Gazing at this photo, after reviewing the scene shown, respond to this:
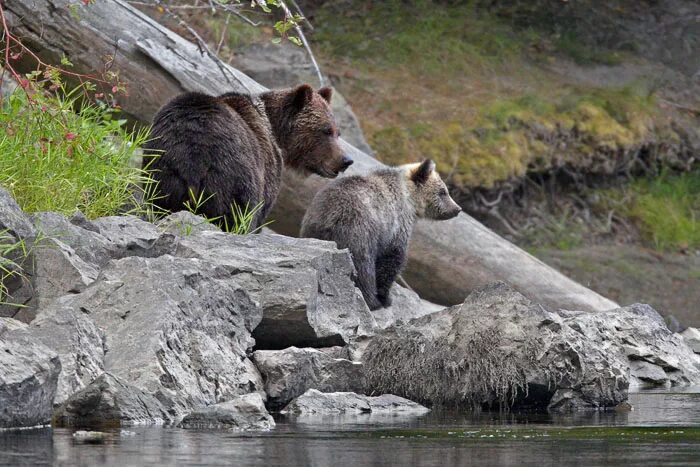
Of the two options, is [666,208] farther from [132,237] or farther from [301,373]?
[301,373]

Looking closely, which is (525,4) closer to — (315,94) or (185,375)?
(315,94)

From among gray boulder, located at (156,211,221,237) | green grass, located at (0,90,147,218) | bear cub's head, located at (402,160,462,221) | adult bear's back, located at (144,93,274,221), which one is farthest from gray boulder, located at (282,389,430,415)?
bear cub's head, located at (402,160,462,221)

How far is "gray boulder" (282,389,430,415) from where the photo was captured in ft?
21.3

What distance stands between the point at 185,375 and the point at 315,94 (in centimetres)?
433

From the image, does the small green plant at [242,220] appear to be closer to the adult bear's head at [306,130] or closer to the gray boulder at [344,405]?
the adult bear's head at [306,130]

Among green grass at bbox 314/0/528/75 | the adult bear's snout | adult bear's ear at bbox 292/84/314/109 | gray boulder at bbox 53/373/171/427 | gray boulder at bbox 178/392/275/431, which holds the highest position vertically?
green grass at bbox 314/0/528/75

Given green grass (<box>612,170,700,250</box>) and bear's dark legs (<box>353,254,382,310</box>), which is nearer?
bear's dark legs (<box>353,254,382,310</box>)

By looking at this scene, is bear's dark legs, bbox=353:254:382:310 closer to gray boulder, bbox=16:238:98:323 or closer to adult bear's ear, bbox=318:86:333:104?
adult bear's ear, bbox=318:86:333:104

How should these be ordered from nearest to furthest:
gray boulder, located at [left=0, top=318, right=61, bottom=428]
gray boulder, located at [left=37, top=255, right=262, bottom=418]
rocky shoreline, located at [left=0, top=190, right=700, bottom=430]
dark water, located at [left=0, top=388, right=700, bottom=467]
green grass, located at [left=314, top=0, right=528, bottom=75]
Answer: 1. dark water, located at [left=0, top=388, right=700, bottom=467]
2. gray boulder, located at [left=0, top=318, right=61, bottom=428]
3. rocky shoreline, located at [left=0, top=190, right=700, bottom=430]
4. gray boulder, located at [left=37, top=255, right=262, bottom=418]
5. green grass, located at [left=314, top=0, right=528, bottom=75]

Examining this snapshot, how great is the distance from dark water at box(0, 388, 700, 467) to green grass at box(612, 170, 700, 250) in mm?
9525

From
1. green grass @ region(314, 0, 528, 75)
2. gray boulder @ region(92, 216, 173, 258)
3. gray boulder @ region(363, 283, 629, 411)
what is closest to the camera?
gray boulder @ region(363, 283, 629, 411)

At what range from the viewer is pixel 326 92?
1038cm

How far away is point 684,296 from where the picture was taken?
1434 cm

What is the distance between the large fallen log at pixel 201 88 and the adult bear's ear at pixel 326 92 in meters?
0.75
